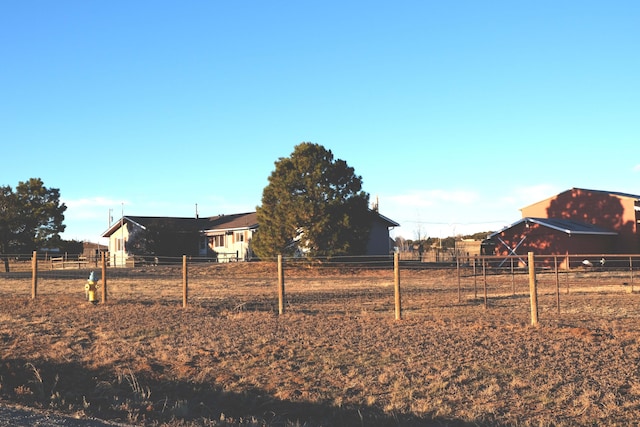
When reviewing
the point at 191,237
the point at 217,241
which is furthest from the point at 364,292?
the point at 191,237

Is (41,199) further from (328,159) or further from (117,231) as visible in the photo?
(328,159)

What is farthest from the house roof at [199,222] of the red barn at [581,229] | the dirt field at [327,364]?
the dirt field at [327,364]

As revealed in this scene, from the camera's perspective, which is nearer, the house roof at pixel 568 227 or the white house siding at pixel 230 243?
the house roof at pixel 568 227

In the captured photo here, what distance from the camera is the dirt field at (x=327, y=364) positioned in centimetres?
758

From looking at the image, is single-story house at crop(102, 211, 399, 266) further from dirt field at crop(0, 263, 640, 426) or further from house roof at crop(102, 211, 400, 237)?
dirt field at crop(0, 263, 640, 426)

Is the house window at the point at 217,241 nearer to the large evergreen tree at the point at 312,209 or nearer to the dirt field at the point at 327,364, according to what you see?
the large evergreen tree at the point at 312,209

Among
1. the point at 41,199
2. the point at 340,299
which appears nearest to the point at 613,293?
the point at 340,299

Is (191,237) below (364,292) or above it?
above

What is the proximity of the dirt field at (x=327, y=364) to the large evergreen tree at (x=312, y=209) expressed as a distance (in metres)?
18.5

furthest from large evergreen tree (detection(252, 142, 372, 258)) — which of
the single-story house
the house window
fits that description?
the house window

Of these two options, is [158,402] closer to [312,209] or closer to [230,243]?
[312,209]

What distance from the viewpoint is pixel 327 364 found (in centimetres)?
967

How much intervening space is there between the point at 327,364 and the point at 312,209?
25.6 meters

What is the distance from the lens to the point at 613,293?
20.9 meters
